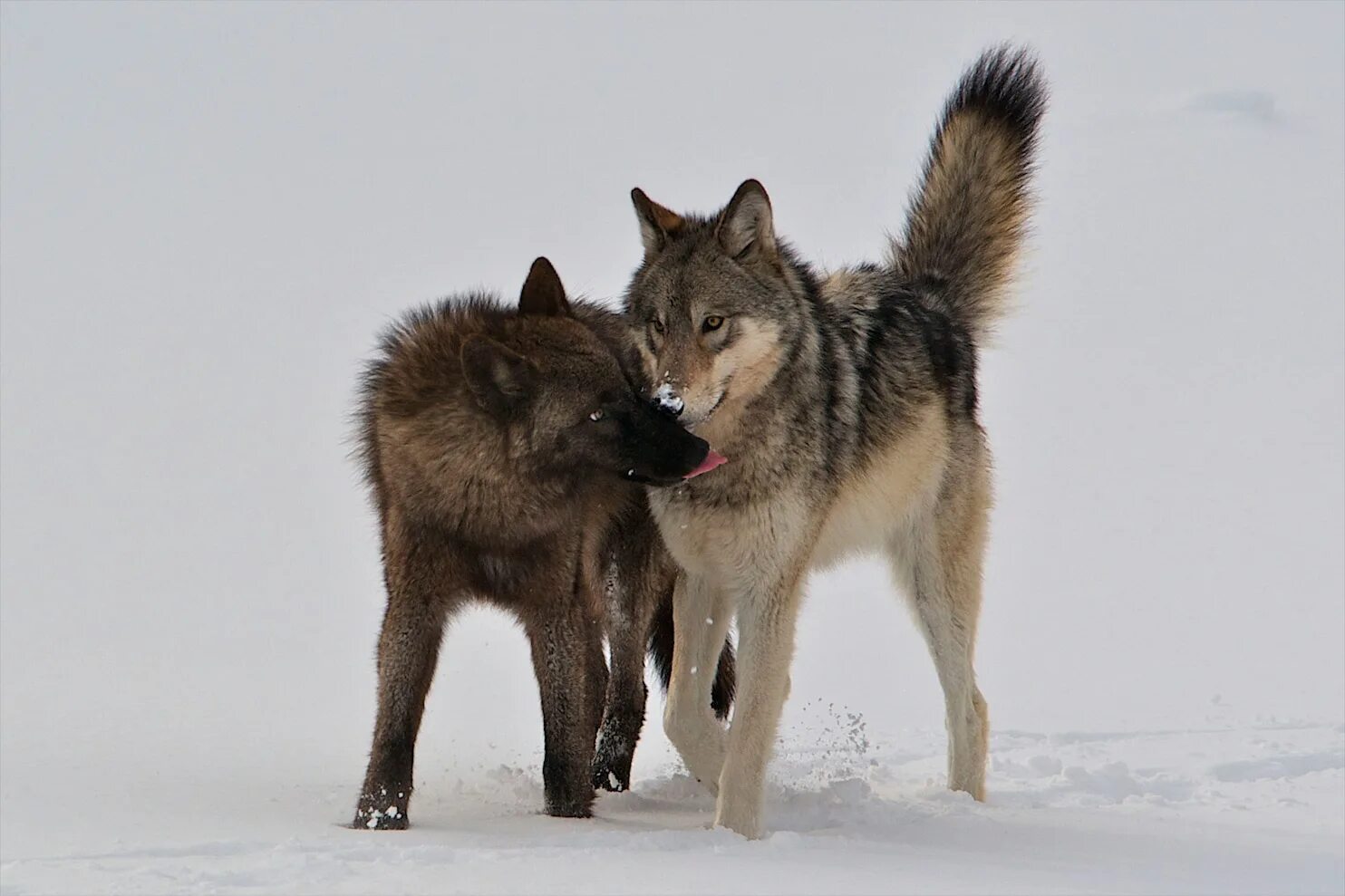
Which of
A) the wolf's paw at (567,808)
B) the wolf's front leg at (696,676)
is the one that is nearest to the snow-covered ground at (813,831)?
the wolf's paw at (567,808)

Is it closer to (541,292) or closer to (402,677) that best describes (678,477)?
(541,292)

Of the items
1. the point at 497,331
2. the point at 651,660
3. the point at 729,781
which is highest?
the point at 497,331

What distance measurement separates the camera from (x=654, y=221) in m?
4.94

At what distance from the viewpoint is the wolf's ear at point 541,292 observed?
4918mm

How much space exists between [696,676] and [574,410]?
45.1 inches

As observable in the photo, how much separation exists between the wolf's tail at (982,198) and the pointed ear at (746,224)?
1.59m

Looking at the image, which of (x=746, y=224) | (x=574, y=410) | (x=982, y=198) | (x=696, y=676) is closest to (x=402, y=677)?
(x=574, y=410)

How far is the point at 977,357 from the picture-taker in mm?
6273

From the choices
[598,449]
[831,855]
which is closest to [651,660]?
[598,449]

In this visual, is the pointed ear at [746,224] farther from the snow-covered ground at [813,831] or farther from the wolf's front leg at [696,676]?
the snow-covered ground at [813,831]

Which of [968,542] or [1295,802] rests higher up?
[968,542]

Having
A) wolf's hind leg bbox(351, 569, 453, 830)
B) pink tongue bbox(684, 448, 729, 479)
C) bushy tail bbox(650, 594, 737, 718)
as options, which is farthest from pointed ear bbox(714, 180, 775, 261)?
bushy tail bbox(650, 594, 737, 718)

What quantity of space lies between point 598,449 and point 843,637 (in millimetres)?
5051

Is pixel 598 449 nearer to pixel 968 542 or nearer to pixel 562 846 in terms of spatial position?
pixel 562 846
